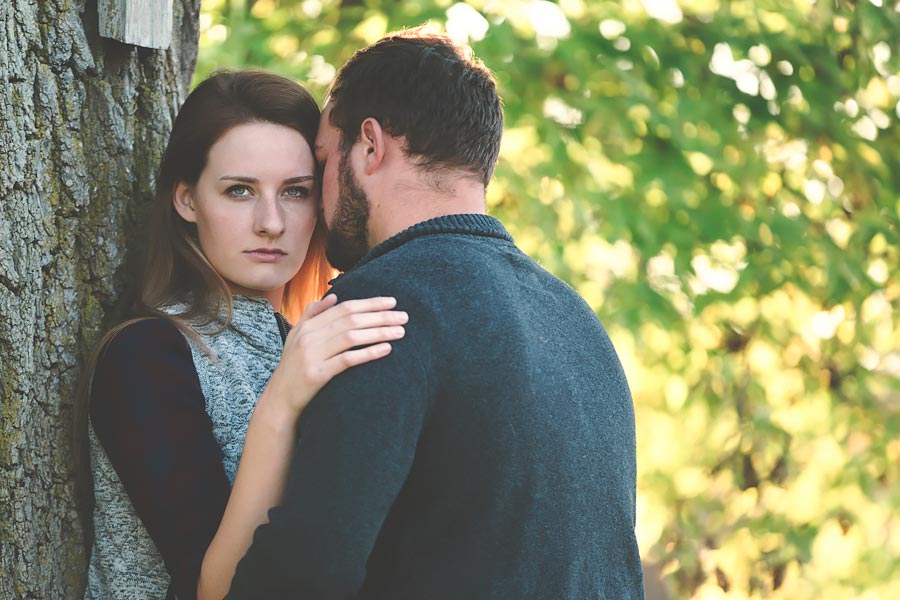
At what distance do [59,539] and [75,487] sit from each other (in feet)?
0.33

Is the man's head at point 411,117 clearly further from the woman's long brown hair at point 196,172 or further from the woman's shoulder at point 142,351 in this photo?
the woman's shoulder at point 142,351

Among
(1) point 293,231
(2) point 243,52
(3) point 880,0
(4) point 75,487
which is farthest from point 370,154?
(3) point 880,0

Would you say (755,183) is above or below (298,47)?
below

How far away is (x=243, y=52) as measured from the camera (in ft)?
11.4

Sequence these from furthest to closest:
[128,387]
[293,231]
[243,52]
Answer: [243,52], [293,231], [128,387]

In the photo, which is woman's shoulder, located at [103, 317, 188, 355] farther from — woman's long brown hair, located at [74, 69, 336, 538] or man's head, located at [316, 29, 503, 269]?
man's head, located at [316, 29, 503, 269]

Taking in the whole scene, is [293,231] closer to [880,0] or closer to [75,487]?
[75,487]

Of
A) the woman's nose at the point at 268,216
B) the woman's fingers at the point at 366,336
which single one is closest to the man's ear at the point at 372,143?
the woman's nose at the point at 268,216

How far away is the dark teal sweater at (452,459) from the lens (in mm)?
1415

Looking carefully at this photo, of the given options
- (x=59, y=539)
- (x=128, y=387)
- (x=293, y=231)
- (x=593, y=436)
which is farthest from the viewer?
(x=293, y=231)

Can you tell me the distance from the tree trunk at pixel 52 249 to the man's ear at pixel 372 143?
0.59 m

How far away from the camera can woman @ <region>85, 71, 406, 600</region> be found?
1574 millimetres

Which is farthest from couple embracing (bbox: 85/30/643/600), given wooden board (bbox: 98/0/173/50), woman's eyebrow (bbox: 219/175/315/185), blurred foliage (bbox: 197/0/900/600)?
blurred foliage (bbox: 197/0/900/600)

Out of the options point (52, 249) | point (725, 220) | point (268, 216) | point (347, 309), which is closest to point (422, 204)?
point (347, 309)
